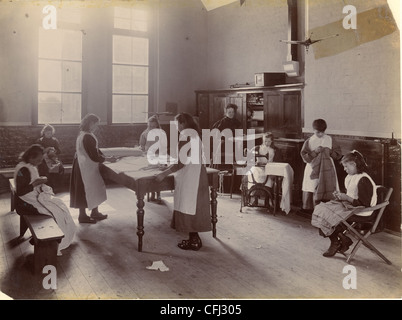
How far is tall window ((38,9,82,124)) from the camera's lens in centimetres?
848

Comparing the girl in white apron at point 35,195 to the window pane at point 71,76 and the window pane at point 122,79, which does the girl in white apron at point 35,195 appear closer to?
the window pane at point 71,76

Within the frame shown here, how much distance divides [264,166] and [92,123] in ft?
9.13

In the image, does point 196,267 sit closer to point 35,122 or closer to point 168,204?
point 168,204

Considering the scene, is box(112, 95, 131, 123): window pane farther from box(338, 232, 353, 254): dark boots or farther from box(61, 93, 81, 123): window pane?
box(338, 232, 353, 254): dark boots

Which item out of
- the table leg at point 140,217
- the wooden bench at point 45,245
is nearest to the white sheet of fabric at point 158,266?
the table leg at point 140,217

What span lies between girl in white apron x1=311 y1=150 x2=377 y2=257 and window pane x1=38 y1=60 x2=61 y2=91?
6313 mm

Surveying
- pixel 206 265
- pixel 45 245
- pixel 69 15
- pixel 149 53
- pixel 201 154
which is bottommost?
pixel 206 265

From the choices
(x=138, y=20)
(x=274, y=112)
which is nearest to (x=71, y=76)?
(x=138, y=20)

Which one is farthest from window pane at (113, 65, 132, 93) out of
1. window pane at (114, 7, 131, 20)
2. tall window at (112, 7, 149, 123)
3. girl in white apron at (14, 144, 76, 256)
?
girl in white apron at (14, 144, 76, 256)

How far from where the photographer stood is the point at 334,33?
21.3 ft

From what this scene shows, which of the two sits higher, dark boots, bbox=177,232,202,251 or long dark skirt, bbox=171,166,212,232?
long dark skirt, bbox=171,166,212,232

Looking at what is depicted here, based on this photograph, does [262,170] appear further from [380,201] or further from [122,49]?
[122,49]

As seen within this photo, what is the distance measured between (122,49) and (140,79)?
2.59 feet

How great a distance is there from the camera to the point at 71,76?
889 centimetres
